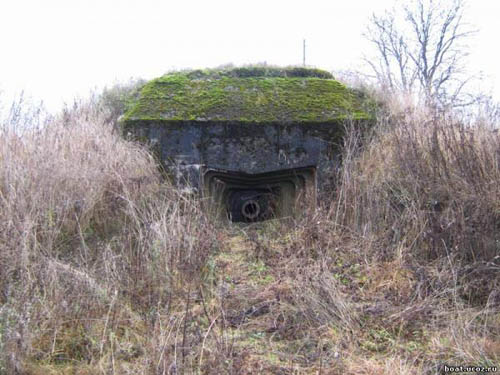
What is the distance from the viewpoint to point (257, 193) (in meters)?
5.79

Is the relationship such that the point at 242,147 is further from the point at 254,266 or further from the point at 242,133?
the point at 254,266

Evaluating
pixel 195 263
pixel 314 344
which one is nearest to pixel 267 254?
pixel 195 263

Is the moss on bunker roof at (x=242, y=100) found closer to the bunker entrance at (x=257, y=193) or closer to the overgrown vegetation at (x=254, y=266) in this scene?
the overgrown vegetation at (x=254, y=266)

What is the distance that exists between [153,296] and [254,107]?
2.70 meters

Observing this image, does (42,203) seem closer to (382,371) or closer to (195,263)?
(195,263)

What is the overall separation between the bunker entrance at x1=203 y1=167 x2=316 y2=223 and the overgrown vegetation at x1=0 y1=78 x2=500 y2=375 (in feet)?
1.64

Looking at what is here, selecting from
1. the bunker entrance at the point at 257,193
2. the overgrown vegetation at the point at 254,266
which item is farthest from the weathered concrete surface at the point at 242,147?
the overgrown vegetation at the point at 254,266

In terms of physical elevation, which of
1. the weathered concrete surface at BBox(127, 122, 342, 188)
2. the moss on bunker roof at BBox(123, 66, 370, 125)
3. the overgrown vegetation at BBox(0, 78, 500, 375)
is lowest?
the overgrown vegetation at BBox(0, 78, 500, 375)

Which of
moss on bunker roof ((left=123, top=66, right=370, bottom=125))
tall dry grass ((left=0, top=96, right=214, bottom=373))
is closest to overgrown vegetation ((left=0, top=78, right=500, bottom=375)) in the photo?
tall dry grass ((left=0, top=96, right=214, bottom=373))

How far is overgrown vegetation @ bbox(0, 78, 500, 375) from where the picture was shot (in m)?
2.55

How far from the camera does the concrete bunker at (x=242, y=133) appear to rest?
4.96 metres

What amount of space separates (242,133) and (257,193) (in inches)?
40.2

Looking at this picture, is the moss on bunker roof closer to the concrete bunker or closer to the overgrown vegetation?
the concrete bunker

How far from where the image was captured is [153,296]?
3062mm
